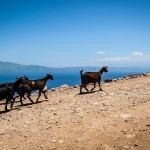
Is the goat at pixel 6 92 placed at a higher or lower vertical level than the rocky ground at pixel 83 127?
higher

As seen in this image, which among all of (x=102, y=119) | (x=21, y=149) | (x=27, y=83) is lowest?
(x=21, y=149)

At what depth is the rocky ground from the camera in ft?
31.5

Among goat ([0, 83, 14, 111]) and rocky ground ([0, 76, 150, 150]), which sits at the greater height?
goat ([0, 83, 14, 111])

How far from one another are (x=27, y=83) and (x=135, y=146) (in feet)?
38.6

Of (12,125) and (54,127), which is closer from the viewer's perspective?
(54,127)

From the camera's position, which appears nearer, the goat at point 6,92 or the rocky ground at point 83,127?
the rocky ground at point 83,127

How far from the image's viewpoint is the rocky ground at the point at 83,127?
9.59 meters

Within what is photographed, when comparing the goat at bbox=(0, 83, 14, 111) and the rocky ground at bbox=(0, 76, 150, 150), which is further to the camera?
the goat at bbox=(0, 83, 14, 111)

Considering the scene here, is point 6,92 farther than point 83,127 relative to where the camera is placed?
Yes

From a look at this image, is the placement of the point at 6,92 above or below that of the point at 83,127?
above

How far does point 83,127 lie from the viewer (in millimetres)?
11141

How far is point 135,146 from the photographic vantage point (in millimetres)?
9078

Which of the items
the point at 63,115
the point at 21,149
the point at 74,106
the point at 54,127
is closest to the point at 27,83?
the point at 74,106

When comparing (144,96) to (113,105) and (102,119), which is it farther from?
(102,119)
